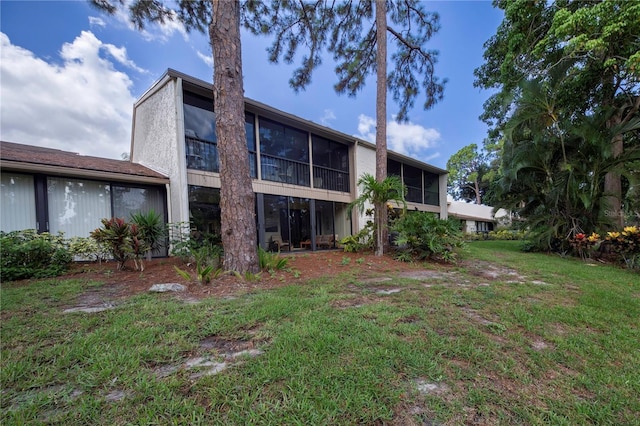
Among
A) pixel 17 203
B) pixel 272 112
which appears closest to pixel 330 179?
pixel 272 112

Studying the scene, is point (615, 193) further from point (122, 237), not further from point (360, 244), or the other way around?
point (122, 237)

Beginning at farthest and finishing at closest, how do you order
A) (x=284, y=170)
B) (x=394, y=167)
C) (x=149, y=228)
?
(x=394, y=167) < (x=284, y=170) < (x=149, y=228)

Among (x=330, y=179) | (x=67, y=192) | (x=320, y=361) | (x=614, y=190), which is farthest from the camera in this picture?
(x=330, y=179)

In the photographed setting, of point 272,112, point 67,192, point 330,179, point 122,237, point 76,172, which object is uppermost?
point 272,112

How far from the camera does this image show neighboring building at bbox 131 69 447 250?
7277 mm

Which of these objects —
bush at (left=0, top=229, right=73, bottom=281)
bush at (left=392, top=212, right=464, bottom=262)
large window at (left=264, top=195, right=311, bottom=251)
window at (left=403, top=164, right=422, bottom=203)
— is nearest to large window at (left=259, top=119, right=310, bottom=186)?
large window at (left=264, top=195, right=311, bottom=251)

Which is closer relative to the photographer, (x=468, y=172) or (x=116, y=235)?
(x=116, y=235)

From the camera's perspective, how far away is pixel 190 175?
24.2 ft

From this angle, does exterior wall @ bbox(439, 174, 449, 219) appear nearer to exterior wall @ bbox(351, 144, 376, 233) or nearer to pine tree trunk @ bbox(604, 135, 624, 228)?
exterior wall @ bbox(351, 144, 376, 233)

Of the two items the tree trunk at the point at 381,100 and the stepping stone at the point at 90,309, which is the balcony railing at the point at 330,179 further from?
the stepping stone at the point at 90,309

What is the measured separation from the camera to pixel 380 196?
6.54 m

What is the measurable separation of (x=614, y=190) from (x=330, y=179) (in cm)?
1012

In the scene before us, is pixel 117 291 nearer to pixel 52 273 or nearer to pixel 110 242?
pixel 110 242

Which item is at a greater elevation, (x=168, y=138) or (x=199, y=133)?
(x=199, y=133)
